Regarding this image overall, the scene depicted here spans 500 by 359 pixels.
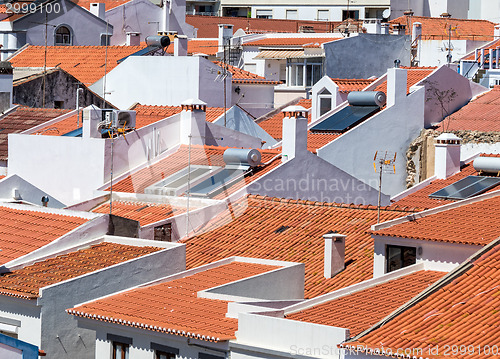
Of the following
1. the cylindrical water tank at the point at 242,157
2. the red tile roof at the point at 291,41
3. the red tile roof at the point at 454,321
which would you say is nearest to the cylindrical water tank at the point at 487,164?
the cylindrical water tank at the point at 242,157

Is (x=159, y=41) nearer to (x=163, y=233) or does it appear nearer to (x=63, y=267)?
(x=163, y=233)

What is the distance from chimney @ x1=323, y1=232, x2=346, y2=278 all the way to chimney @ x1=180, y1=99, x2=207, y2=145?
12860 millimetres

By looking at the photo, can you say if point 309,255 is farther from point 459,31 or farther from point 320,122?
point 459,31

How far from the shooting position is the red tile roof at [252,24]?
88438 mm

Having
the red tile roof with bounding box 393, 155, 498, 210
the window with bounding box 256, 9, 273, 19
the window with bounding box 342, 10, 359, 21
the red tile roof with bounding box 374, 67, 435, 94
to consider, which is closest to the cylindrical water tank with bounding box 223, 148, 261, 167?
the red tile roof with bounding box 393, 155, 498, 210

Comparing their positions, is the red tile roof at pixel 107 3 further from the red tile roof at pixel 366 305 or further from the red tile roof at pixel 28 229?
the red tile roof at pixel 366 305

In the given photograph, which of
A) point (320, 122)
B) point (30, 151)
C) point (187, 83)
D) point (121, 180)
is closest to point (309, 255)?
point (121, 180)

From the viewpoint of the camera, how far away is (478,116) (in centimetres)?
4947

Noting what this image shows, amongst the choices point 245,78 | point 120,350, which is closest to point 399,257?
point 120,350

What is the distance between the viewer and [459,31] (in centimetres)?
7931

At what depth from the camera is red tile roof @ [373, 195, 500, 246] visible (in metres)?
27.6

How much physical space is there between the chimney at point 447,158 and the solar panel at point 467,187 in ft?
8.92

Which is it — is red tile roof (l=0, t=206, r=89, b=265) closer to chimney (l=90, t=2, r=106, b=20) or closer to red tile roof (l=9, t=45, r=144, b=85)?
red tile roof (l=9, t=45, r=144, b=85)

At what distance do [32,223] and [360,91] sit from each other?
20087mm
